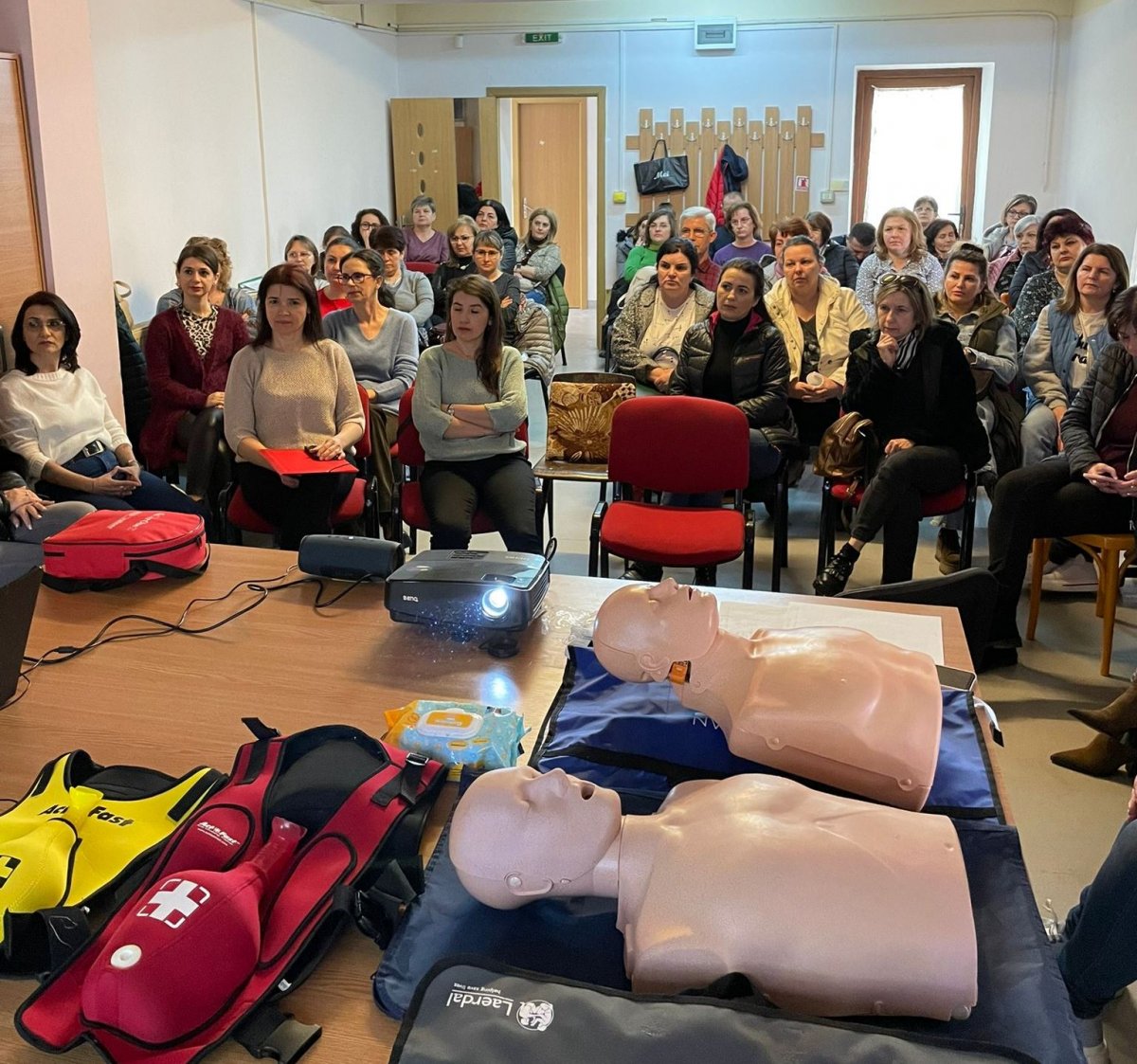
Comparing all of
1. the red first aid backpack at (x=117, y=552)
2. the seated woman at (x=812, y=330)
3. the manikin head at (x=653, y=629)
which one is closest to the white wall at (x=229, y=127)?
the seated woman at (x=812, y=330)

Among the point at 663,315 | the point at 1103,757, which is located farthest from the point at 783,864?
the point at 663,315

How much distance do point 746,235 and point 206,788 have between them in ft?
22.5

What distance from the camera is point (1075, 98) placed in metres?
8.52

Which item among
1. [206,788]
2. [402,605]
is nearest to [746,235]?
[402,605]

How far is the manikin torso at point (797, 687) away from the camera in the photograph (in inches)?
52.1

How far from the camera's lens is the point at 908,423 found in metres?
3.70

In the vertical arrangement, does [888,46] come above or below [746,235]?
above

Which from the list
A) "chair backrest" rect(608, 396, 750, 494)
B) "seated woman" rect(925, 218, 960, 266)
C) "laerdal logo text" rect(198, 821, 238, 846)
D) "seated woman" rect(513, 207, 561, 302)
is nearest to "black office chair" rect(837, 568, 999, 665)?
"chair backrest" rect(608, 396, 750, 494)

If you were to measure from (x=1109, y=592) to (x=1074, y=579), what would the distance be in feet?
2.17

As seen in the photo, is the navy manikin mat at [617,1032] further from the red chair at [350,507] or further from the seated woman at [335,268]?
the seated woman at [335,268]

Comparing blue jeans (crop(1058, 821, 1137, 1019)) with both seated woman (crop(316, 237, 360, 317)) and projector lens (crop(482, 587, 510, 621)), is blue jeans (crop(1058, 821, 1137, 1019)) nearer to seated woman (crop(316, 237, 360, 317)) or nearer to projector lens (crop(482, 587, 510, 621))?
projector lens (crop(482, 587, 510, 621))

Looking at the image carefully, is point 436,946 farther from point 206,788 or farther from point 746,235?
point 746,235

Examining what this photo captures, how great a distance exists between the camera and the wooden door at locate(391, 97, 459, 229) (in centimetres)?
957

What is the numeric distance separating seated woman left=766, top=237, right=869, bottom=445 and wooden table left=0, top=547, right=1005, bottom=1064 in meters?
2.41
